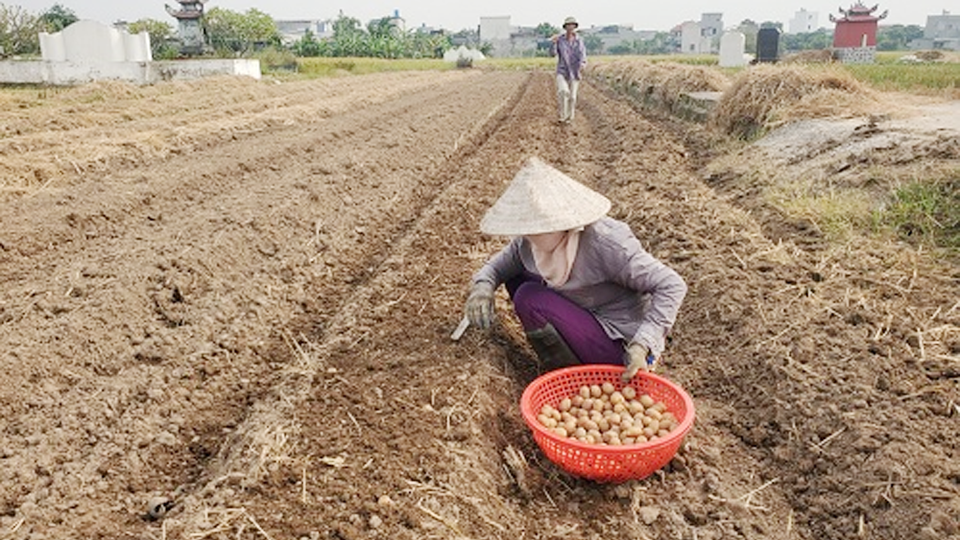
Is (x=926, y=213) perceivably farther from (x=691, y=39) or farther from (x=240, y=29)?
(x=691, y=39)

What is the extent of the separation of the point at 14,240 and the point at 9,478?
3457 mm

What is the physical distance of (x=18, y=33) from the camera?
1412 inches

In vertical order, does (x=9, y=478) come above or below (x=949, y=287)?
below

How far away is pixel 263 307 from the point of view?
4922 mm

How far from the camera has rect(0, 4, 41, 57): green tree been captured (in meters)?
34.8

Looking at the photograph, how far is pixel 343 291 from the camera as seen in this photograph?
5.41 meters

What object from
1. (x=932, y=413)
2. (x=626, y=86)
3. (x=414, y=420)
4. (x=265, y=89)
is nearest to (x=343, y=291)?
(x=414, y=420)

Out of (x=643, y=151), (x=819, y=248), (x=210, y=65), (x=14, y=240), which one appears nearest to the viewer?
(x=819, y=248)

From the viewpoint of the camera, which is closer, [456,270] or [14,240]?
[456,270]

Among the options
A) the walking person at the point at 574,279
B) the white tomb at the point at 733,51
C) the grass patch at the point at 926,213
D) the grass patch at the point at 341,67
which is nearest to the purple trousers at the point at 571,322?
the walking person at the point at 574,279

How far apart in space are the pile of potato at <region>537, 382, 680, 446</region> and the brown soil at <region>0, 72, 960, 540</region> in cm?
19

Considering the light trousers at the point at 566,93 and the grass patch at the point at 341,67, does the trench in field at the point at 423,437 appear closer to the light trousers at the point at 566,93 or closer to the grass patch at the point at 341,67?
the light trousers at the point at 566,93

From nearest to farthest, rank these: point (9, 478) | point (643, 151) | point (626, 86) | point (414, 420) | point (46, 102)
→ 1. point (9, 478)
2. point (414, 420)
3. point (643, 151)
4. point (46, 102)
5. point (626, 86)

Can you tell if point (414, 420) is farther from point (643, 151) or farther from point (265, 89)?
point (265, 89)
